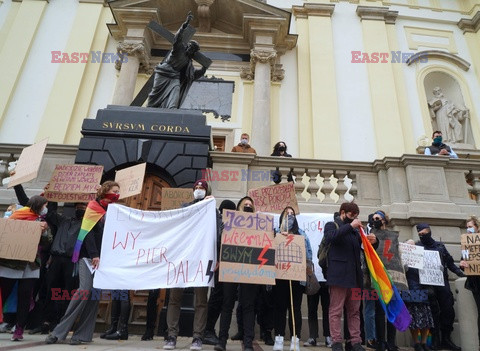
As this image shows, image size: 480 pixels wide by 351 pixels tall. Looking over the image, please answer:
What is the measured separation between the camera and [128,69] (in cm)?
1306

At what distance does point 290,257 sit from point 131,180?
265 centimetres

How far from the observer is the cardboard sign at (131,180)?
17.3ft

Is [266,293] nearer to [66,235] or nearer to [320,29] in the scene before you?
[66,235]

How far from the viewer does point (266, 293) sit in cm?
504

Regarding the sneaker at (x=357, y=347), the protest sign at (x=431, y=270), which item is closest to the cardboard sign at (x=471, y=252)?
the protest sign at (x=431, y=270)

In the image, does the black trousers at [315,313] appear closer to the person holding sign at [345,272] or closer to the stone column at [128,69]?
the person holding sign at [345,272]

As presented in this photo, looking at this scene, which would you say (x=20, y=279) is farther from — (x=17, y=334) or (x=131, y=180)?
(x=131, y=180)

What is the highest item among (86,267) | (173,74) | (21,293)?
(173,74)

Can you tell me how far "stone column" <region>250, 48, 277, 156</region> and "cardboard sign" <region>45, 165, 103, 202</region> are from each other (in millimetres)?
6360

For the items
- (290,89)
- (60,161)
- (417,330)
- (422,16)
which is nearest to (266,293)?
(417,330)

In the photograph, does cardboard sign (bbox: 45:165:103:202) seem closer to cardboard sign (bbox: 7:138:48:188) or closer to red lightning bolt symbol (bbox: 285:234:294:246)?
cardboard sign (bbox: 7:138:48:188)

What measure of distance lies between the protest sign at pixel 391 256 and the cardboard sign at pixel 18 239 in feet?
13.9

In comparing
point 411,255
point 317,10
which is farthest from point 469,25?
point 411,255

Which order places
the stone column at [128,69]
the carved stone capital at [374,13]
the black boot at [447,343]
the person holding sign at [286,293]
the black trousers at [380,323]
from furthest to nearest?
the carved stone capital at [374,13] → the stone column at [128,69] → the black boot at [447,343] → the person holding sign at [286,293] → the black trousers at [380,323]
